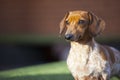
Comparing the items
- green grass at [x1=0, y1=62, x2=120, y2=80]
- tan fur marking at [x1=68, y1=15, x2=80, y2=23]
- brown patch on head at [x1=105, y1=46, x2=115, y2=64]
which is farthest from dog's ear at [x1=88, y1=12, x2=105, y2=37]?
green grass at [x1=0, y1=62, x2=120, y2=80]

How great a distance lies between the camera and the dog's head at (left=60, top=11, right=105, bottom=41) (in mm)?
4039

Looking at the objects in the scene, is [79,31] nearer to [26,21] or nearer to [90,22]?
[90,22]

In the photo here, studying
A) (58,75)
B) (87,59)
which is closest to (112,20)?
(58,75)

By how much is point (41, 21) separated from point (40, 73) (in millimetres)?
2444

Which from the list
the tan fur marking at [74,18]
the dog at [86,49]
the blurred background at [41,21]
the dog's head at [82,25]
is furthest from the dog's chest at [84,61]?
the blurred background at [41,21]

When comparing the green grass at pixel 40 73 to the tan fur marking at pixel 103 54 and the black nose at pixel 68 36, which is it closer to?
the tan fur marking at pixel 103 54

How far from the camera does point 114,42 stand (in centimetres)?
820

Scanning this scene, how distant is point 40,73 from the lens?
19.6ft

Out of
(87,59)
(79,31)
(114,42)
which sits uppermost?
(79,31)

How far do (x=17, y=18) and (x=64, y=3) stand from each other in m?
0.85

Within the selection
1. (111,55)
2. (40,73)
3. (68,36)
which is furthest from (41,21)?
(68,36)

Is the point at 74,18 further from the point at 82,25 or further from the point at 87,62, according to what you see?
the point at 87,62

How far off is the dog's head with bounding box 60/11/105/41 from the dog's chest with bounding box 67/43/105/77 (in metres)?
0.14

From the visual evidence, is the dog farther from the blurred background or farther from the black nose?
the blurred background
